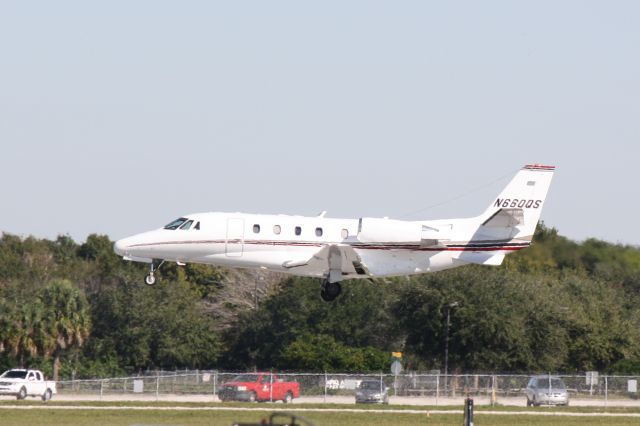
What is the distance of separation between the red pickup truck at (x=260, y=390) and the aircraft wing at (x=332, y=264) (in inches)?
294

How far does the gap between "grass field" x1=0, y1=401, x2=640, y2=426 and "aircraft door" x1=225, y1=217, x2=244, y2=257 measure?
5294mm

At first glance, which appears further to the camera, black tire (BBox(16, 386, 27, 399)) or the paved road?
black tire (BBox(16, 386, 27, 399))

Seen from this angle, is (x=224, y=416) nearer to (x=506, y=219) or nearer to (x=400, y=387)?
(x=506, y=219)

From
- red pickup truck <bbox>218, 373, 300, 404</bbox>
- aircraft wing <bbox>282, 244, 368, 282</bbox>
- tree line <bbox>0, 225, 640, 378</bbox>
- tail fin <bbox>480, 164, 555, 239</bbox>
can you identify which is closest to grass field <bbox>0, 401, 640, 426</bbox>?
aircraft wing <bbox>282, 244, 368, 282</bbox>

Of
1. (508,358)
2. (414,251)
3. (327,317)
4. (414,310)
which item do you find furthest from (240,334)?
(414,251)

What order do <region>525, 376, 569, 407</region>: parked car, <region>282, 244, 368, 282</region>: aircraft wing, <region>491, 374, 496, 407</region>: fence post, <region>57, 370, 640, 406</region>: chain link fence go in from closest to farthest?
<region>282, 244, 368, 282</region>: aircraft wing → <region>491, 374, 496, 407</region>: fence post → <region>525, 376, 569, 407</region>: parked car → <region>57, 370, 640, 406</region>: chain link fence

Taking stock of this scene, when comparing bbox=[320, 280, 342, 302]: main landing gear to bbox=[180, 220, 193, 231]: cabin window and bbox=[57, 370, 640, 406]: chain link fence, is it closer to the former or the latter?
bbox=[180, 220, 193, 231]: cabin window

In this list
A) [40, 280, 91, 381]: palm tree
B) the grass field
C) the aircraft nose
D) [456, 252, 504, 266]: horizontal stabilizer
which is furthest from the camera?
[40, 280, 91, 381]: palm tree

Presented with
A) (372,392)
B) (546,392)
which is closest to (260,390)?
(372,392)

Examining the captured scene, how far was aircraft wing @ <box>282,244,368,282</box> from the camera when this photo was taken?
45.0 meters

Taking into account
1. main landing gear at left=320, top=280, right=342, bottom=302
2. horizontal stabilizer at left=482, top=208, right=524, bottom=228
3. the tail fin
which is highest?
the tail fin

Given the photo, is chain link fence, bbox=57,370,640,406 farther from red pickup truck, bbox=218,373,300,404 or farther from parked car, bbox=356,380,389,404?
red pickup truck, bbox=218,373,300,404

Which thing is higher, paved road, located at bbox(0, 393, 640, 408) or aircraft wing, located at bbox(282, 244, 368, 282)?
aircraft wing, located at bbox(282, 244, 368, 282)

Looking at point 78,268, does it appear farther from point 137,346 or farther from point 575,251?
point 575,251
